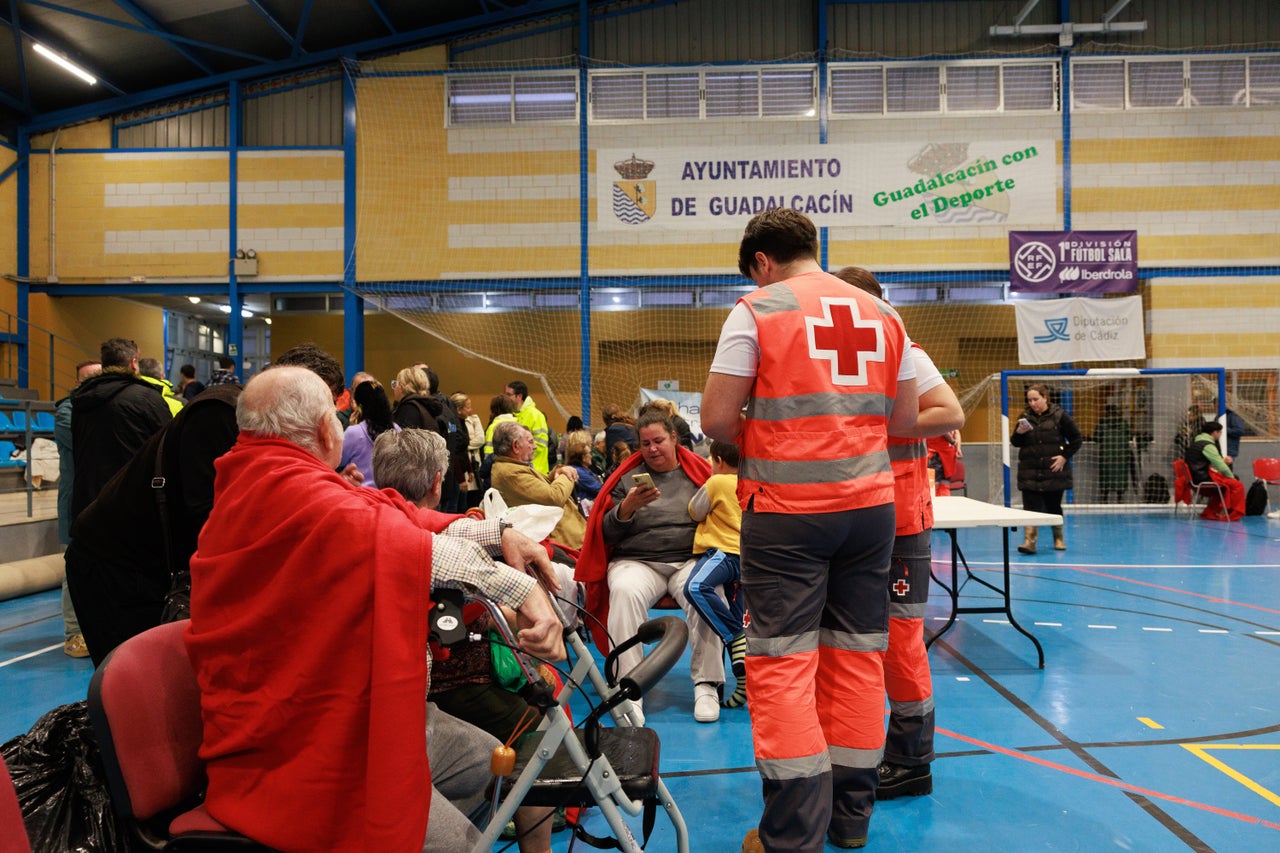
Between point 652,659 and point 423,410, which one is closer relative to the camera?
point 652,659

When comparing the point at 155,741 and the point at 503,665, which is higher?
the point at 155,741

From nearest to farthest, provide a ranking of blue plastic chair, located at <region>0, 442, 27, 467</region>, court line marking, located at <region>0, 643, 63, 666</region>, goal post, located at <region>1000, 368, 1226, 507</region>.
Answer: court line marking, located at <region>0, 643, 63, 666</region>
blue plastic chair, located at <region>0, 442, 27, 467</region>
goal post, located at <region>1000, 368, 1226, 507</region>

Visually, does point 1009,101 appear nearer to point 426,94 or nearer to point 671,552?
point 426,94

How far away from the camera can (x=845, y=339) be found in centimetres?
221

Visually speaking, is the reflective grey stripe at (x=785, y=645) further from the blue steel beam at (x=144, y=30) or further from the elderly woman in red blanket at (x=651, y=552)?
the blue steel beam at (x=144, y=30)

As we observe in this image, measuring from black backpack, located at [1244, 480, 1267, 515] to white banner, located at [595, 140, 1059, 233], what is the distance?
4.63m

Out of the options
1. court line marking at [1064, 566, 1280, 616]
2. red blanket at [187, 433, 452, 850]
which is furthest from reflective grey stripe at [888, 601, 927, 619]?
court line marking at [1064, 566, 1280, 616]

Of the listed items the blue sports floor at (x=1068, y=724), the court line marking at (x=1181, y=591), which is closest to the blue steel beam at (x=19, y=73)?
the blue sports floor at (x=1068, y=724)

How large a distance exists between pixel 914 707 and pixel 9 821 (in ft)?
8.22

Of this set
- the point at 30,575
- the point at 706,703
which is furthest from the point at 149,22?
the point at 706,703

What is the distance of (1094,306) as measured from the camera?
11586mm

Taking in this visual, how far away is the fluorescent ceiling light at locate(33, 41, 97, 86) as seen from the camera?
11.2 metres

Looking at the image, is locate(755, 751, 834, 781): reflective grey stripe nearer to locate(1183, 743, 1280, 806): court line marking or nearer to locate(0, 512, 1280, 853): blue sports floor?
locate(0, 512, 1280, 853): blue sports floor

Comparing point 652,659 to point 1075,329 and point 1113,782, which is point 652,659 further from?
point 1075,329
